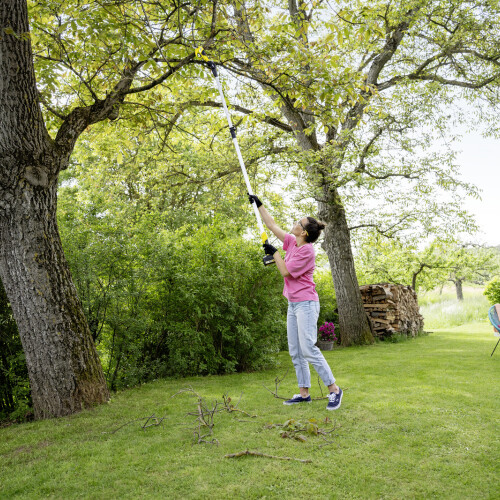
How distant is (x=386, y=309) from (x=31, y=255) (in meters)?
9.35

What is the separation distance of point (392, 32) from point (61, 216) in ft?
28.1

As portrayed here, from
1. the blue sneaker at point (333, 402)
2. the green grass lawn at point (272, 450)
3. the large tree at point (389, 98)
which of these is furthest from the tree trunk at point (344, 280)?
the blue sneaker at point (333, 402)

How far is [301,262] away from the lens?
14.4ft

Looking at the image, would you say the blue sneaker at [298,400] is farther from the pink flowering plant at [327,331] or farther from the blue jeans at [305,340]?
the pink flowering plant at [327,331]

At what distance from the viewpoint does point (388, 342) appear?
1103 centimetres

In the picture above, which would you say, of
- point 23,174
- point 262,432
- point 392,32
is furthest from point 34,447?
point 392,32

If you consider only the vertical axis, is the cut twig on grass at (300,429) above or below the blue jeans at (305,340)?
below

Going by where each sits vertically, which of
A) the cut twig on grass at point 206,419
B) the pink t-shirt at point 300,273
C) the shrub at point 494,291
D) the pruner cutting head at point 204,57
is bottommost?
the shrub at point 494,291

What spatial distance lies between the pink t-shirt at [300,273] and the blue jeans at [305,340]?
3.1 inches

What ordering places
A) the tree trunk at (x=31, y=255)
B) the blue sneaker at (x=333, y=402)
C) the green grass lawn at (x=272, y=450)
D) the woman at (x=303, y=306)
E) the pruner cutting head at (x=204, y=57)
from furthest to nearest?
the pruner cutting head at (x=204, y=57), the tree trunk at (x=31, y=255), the woman at (x=303, y=306), the blue sneaker at (x=333, y=402), the green grass lawn at (x=272, y=450)

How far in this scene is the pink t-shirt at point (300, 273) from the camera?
4.42m

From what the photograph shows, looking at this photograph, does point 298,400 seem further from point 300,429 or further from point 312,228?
point 312,228

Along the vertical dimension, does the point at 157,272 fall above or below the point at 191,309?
above

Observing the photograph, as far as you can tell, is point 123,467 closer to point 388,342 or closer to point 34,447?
point 34,447
